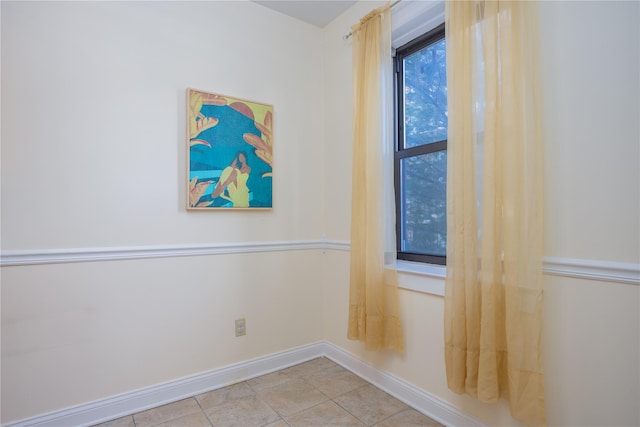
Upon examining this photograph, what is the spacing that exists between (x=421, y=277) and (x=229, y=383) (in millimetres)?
1426

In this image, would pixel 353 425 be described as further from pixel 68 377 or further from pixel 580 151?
pixel 580 151

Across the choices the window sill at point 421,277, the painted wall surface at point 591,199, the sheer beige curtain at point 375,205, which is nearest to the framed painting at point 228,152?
the sheer beige curtain at point 375,205

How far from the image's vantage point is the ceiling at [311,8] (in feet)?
7.49

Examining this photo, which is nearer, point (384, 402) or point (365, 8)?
point (384, 402)

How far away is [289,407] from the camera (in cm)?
187

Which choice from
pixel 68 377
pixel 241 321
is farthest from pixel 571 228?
pixel 68 377

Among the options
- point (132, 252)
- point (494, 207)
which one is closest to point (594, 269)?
point (494, 207)

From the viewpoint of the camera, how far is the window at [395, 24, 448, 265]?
73.8 inches

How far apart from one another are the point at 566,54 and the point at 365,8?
138cm

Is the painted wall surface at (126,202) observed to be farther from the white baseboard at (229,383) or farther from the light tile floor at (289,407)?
the light tile floor at (289,407)

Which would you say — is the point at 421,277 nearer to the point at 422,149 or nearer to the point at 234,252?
the point at 422,149

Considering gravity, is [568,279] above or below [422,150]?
below

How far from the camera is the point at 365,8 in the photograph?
2.20m

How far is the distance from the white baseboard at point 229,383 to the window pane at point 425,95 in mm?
1472
